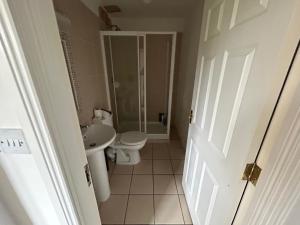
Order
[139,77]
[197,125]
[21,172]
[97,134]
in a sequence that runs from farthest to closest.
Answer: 1. [139,77]
2. [97,134]
3. [197,125]
4. [21,172]

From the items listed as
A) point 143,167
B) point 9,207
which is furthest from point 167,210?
point 9,207

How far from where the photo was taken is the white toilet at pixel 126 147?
2.01 m

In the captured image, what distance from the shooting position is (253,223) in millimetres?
650

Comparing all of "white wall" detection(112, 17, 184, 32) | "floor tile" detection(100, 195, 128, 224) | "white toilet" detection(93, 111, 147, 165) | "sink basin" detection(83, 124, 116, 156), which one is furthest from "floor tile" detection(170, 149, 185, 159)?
"white wall" detection(112, 17, 184, 32)

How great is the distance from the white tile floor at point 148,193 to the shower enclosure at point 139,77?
0.69 meters

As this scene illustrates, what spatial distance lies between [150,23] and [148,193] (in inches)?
109

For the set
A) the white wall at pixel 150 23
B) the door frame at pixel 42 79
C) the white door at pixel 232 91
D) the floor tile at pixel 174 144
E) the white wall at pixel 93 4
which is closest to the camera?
the door frame at pixel 42 79

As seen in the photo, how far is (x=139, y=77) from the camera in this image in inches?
99.3

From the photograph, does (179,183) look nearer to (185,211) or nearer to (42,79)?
(185,211)

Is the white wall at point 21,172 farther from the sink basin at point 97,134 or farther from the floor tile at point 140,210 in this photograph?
the floor tile at point 140,210

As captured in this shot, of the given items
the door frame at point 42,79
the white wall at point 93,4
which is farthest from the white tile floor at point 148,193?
the white wall at point 93,4

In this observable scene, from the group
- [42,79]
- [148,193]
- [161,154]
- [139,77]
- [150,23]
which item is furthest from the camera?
[150,23]

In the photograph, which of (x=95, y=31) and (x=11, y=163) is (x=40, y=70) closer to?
(x=11, y=163)

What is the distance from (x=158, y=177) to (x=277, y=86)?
1724 millimetres
